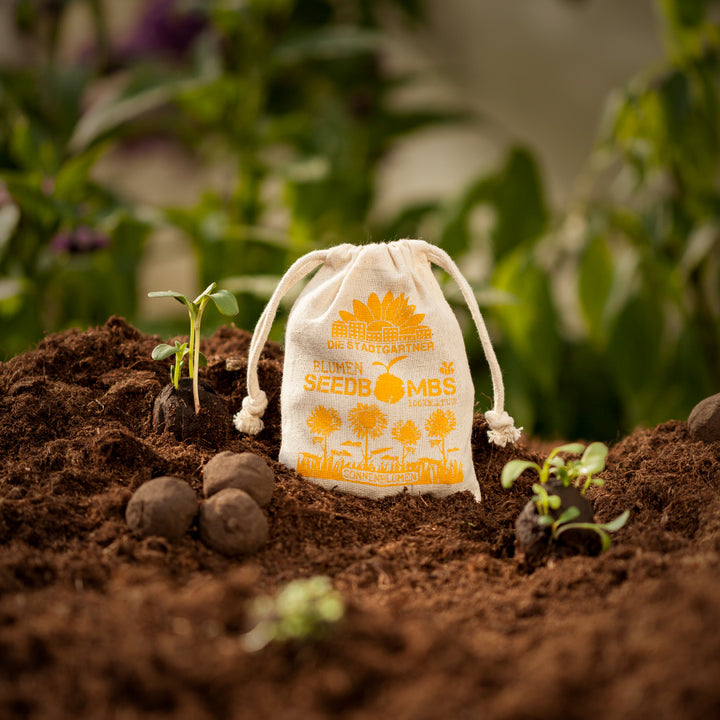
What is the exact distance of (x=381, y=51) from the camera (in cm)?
258

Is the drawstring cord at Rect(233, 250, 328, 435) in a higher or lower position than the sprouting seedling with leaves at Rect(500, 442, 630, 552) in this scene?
higher

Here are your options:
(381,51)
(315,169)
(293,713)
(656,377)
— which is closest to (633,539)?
(293,713)

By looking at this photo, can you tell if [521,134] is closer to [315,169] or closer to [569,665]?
[315,169]

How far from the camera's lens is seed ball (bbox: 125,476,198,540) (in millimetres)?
653

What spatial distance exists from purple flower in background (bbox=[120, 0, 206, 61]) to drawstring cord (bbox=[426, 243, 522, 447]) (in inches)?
82.5

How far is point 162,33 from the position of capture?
2596mm

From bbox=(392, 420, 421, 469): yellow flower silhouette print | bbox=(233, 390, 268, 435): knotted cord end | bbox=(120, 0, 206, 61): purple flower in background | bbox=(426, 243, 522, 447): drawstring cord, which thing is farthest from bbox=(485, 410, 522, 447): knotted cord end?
bbox=(120, 0, 206, 61): purple flower in background

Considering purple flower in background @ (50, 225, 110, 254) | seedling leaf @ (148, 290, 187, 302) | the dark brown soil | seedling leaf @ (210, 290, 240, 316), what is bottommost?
the dark brown soil

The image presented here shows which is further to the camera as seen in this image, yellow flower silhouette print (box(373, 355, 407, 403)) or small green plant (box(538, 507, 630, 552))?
yellow flower silhouette print (box(373, 355, 407, 403))

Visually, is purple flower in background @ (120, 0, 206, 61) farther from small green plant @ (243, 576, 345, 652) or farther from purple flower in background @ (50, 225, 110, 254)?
small green plant @ (243, 576, 345, 652)

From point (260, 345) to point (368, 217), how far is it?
4.79ft

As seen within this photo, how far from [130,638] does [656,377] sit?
1499 mm

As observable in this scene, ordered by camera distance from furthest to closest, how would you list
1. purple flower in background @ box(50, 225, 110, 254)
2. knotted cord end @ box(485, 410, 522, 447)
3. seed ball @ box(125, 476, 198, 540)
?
purple flower in background @ box(50, 225, 110, 254), knotted cord end @ box(485, 410, 522, 447), seed ball @ box(125, 476, 198, 540)

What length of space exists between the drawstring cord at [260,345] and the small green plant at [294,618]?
1.27 ft
